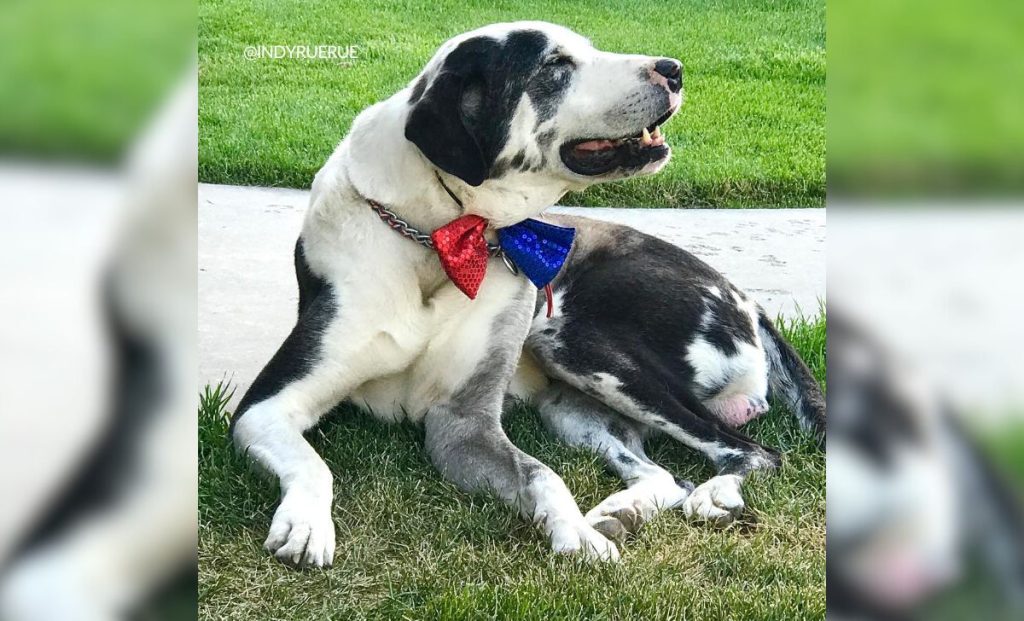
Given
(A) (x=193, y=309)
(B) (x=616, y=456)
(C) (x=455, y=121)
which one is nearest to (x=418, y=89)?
(C) (x=455, y=121)

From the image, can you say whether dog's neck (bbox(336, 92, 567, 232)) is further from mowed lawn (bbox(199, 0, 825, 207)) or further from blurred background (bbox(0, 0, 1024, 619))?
blurred background (bbox(0, 0, 1024, 619))

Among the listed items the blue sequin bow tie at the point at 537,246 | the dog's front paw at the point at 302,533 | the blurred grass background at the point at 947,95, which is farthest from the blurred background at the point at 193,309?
the blue sequin bow tie at the point at 537,246

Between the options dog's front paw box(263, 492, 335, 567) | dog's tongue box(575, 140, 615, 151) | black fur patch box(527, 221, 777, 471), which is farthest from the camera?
black fur patch box(527, 221, 777, 471)

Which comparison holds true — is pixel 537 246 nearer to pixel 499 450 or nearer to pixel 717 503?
pixel 499 450

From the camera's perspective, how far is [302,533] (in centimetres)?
244

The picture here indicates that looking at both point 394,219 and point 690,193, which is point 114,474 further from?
point 690,193

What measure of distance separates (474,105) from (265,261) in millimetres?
652

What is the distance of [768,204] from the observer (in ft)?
9.23

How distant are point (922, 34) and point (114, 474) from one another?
2122 millimetres

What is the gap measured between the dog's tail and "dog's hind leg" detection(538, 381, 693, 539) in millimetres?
370

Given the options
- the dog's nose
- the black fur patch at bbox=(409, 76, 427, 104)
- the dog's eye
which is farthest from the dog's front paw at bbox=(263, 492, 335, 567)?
the dog's nose

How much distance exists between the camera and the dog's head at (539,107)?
249cm

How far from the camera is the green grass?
2469 mm

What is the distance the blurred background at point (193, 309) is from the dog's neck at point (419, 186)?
422mm
